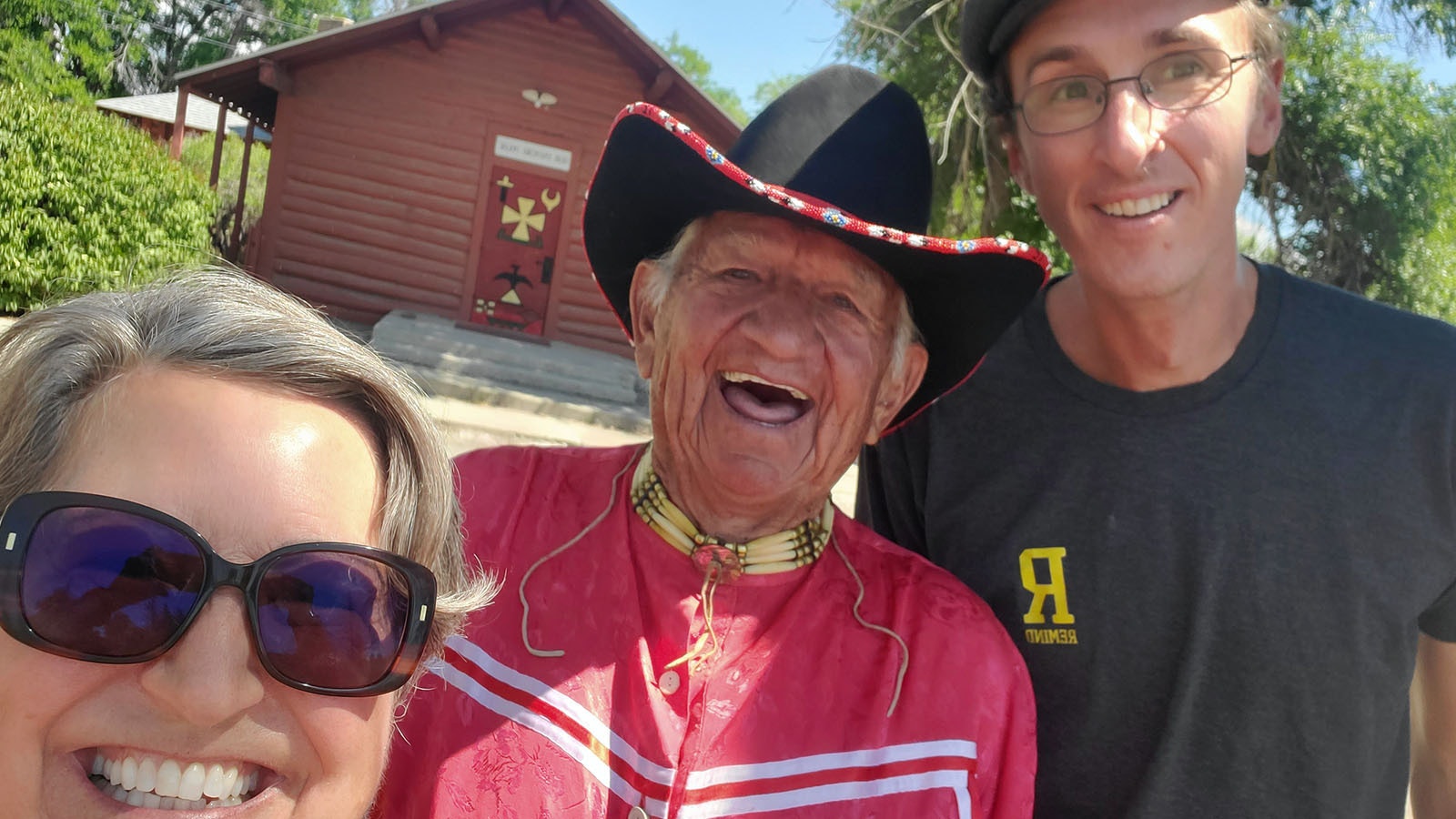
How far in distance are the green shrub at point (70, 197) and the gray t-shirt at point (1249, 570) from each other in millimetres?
9590

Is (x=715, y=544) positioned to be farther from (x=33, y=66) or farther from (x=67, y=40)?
(x=67, y=40)

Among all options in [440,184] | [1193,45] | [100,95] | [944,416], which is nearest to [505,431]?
[440,184]

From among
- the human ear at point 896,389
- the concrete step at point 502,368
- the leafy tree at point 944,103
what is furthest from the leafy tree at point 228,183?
the leafy tree at point 944,103

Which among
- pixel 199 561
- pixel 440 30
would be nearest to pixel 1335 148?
pixel 440 30

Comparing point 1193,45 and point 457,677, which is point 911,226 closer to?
point 1193,45

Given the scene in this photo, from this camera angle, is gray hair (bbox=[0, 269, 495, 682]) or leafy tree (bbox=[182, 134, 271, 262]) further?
leafy tree (bbox=[182, 134, 271, 262])

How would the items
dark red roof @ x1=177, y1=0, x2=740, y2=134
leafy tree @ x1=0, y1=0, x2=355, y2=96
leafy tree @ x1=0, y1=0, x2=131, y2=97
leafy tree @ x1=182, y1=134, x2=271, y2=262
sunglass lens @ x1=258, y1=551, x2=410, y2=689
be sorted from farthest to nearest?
leafy tree @ x1=0, y1=0, x2=355, y2=96
leafy tree @ x1=0, y1=0, x2=131, y2=97
leafy tree @ x1=182, y1=134, x2=271, y2=262
dark red roof @ x1=177, y1=0, x2=740, y2=134
sunglass lens @ x1=258, y1=551, x2=410, y2=689

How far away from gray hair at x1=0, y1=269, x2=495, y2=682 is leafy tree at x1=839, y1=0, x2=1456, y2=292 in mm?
10609

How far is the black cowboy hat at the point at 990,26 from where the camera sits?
6.57ft

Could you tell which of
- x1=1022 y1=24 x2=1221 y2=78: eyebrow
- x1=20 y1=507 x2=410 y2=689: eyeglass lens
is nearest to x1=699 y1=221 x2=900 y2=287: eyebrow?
x1=1022 y1=24 x2=1221 y2=78: eyebrow

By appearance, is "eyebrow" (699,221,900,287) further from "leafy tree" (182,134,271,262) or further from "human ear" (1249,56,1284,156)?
"leafy tree" (182,134,271,262)

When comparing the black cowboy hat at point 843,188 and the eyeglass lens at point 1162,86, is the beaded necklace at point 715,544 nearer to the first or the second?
the black cowboy hat at point 843,188

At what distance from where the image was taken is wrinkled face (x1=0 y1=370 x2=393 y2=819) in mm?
977

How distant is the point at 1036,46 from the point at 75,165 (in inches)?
455
